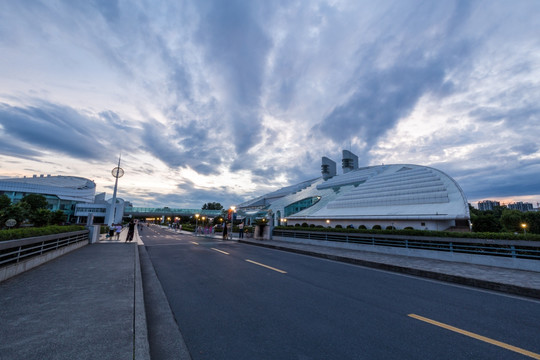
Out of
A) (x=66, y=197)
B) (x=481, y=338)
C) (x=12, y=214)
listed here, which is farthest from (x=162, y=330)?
(x=66, y=197)

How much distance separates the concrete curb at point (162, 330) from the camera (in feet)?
11.4

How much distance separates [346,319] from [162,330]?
3398 millimetres

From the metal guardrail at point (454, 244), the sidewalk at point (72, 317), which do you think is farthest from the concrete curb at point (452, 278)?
the sidewalk at point (72, 317)

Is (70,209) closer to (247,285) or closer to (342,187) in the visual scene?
(342,187)

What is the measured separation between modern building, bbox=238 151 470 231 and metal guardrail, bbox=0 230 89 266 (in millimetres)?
18071

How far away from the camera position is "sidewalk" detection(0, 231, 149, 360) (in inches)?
124

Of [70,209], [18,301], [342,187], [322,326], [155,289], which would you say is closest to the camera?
[322,326]

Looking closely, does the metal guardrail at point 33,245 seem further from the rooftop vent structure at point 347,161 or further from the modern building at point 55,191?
the modern building at point 55,191

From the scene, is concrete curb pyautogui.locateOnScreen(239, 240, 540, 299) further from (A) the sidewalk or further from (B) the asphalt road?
(A) the sidewalk

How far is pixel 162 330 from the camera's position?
4238 millimetres

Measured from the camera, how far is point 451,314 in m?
5.14

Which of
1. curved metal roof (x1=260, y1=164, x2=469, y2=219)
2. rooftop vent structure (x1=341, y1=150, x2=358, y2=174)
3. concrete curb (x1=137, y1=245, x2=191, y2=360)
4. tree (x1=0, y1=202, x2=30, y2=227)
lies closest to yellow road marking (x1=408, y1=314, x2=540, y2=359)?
concrete curb (x1=137, y1=245, x2=191, y2=360)

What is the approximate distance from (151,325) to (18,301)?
3.14m

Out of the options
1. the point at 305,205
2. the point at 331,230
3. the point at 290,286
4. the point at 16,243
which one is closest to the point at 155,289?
the point at 290,286
